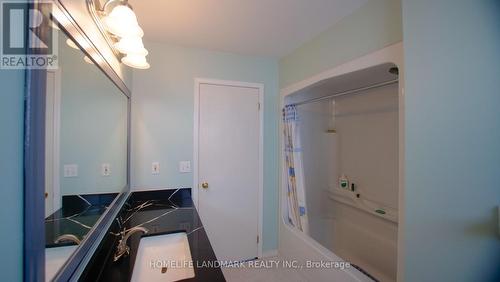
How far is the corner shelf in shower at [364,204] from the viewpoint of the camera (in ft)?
7.02

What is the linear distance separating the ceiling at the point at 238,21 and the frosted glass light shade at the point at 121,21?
19.6 inches

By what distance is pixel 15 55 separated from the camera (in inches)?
17.8

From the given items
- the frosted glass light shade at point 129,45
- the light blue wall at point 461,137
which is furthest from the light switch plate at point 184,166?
the light blue wall at point 461,137

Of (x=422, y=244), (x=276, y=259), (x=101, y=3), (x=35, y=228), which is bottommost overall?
(x=276, y=259)

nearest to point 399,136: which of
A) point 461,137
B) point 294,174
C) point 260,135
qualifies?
point 461,137

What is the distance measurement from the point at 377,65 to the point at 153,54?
1.94 m

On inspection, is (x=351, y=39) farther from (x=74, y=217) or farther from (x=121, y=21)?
(x=74, y=217)

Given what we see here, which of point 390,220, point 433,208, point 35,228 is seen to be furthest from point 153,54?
point 390,220

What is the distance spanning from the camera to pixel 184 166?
2.08m

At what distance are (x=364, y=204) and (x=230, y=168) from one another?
1.68 meters

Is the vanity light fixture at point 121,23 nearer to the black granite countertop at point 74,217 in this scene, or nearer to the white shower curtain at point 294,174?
the black granite countertop at point 74,217

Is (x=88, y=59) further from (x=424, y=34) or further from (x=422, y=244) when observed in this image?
(x=422, y=244)

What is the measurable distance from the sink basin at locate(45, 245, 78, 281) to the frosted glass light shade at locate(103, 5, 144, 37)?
3.26ft

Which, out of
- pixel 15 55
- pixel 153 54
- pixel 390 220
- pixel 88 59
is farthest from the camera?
pixel 390 220
